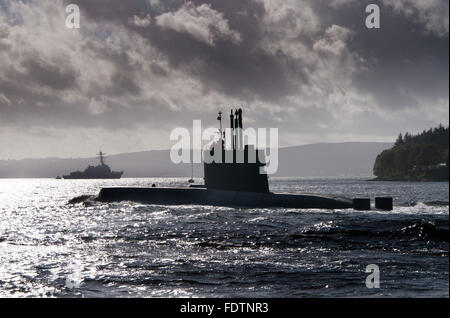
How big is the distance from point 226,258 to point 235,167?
24664mm

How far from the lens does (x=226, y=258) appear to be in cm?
1864

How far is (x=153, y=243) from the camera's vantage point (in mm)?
22828

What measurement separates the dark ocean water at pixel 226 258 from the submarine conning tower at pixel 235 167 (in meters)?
9.62

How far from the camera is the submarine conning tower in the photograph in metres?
41.8

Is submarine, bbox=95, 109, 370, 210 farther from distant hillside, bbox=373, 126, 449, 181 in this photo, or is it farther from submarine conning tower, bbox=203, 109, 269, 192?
distant hillside, bbox=373, 126, 449, 181

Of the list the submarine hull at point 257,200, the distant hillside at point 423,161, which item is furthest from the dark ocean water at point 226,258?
the distant hillside at point 423,161

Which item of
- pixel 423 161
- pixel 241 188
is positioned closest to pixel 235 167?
pixel 241 188

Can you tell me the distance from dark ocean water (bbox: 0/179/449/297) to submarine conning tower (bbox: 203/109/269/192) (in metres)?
9.62

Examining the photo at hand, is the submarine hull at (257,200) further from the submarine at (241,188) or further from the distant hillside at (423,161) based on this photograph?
the distant hillside at (423,161)

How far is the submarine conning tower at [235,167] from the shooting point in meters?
41.8

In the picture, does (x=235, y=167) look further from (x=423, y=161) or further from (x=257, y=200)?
(x=423, y=161)

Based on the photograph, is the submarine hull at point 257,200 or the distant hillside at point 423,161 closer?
the submarine hull at point 257,200
